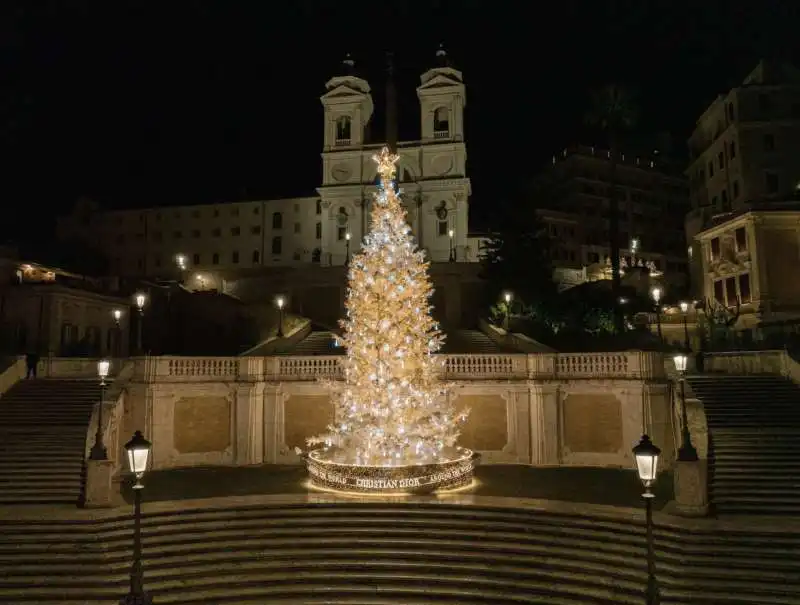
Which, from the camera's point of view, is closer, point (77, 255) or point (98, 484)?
point (98, 484)

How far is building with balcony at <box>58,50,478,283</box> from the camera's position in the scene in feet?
221

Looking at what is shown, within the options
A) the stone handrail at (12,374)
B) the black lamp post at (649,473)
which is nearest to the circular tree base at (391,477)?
the black lamp post at (649,473)

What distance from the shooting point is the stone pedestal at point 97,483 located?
52.4ft

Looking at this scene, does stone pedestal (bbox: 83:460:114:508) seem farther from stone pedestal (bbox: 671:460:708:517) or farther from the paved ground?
stone pedestal (bbox: 671:460:708:517)

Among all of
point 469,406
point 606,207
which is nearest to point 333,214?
point 606,207

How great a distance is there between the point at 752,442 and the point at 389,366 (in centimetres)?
1109

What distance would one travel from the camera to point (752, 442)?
60.8 ft

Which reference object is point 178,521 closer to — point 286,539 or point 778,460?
point 286,539

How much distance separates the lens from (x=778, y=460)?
17547 mm

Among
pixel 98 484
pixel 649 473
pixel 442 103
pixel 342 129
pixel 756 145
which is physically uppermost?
pixel 442 103

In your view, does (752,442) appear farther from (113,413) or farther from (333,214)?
(333,214)

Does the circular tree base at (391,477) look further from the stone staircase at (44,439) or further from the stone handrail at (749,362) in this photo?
Result: the stone handrail at (749,362)

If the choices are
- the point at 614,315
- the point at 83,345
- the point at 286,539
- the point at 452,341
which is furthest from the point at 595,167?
the point at 286,539

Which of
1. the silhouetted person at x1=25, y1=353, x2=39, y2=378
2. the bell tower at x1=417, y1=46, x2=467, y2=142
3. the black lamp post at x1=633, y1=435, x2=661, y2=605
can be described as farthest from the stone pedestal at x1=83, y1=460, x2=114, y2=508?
the bell tower at x1=417, y1=46, x2=467, y2=142
